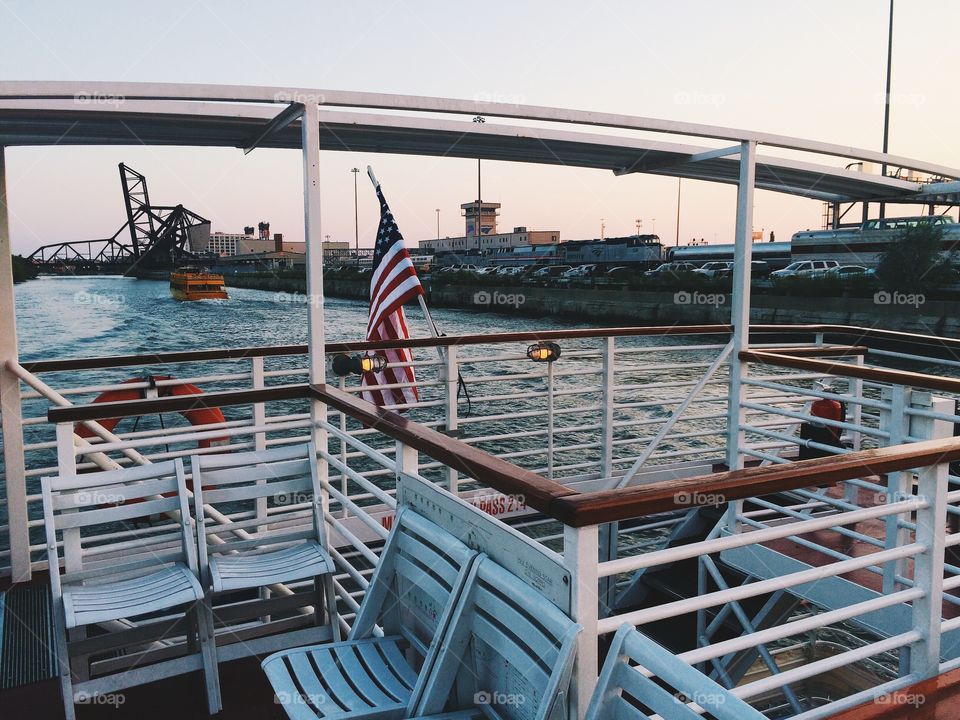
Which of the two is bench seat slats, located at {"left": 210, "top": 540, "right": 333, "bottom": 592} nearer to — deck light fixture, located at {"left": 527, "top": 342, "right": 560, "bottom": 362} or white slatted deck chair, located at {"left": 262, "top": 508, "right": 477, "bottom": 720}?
white slatted deck chair, located at {"left": 262, "top": 508, "right": 477, "bottom": 720}

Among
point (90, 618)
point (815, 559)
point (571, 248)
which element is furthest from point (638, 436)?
point (571, 248)

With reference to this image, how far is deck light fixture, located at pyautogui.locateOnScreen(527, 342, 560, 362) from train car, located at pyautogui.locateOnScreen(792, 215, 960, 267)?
30310mm

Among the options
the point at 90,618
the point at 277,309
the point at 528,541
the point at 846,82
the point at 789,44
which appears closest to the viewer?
the point at 528,541

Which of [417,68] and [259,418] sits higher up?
[417,68]

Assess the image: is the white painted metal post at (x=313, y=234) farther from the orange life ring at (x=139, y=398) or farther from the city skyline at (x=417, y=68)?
the orange life ring at (x=139, y=398)

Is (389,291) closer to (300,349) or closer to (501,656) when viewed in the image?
(300,349)

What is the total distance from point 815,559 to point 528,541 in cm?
307

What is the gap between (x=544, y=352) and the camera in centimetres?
517

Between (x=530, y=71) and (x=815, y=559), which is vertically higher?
(x=530, y=71)

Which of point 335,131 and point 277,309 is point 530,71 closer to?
point 335,131

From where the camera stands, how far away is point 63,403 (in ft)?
12.3

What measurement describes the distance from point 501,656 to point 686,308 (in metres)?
28.4

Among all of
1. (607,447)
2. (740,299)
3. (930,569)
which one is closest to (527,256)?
(607,447)

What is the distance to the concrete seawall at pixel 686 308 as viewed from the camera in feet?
70.0
